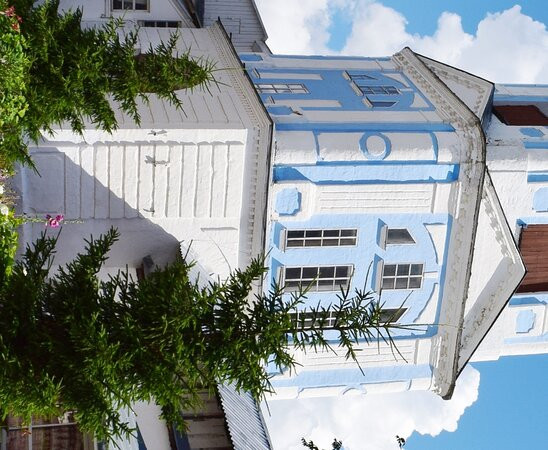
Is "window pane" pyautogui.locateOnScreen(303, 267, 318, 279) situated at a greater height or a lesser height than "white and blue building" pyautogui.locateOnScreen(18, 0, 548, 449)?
lesser

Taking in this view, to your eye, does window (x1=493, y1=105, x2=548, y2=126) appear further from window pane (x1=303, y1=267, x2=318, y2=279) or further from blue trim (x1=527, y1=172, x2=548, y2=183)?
window pane (x1=303, y1=267, x2=318, y2=279)

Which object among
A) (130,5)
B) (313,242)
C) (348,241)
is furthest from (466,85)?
(130,5)

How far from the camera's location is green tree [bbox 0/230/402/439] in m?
9.90

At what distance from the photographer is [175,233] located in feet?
54.3

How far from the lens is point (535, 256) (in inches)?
739

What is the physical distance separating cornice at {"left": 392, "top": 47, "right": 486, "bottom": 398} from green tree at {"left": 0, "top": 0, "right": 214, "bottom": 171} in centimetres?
691

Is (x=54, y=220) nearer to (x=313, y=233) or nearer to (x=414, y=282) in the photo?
(x=313, y=233)

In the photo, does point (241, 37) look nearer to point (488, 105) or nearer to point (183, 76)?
point (488, 105)

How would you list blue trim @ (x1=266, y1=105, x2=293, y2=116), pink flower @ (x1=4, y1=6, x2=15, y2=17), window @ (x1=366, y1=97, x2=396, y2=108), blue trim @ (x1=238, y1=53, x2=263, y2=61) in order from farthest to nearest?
1. blue trim @ (x1=238, y1=53, x2=263, y2=61)
2. window @ (x1=366, y1=97, x2=396, y2=108)
3. blue trim @ (x1=266, y1=105, x2=293, y2=116)
4. pink flower @ (x1=4, y1=6, x2=15, y2=17)

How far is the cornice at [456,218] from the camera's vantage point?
1689 cm

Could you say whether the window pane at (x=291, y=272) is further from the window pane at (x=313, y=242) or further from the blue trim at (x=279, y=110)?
the blue trim at (x=279, y=110)

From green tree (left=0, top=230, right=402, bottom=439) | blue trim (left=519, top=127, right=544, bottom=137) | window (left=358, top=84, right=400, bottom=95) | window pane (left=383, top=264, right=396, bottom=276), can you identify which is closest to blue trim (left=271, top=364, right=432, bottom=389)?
window pane (left=383, top=264, right=396, bottom=276)

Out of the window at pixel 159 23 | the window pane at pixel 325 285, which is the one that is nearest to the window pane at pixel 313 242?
the window pane at pixel 325 285

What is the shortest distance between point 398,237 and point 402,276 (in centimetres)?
91
